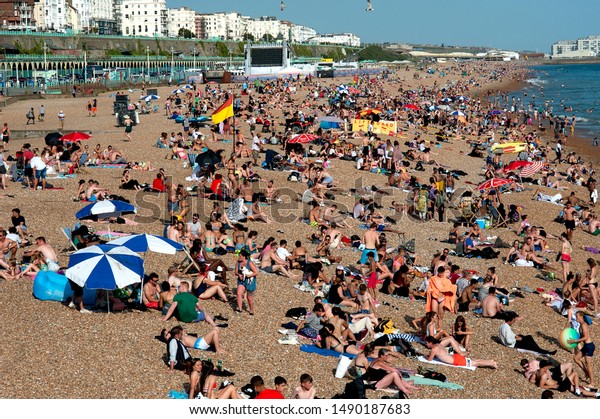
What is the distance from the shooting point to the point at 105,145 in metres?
24.8

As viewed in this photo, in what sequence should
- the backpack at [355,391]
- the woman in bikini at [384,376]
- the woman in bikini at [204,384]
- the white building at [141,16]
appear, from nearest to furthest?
the woman in bikini at [204,384], the backpack at [355,391], the woman in bikini at [384,376], the white building at [141,16]

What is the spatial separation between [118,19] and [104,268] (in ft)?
507

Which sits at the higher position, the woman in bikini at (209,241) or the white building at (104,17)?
the white building at (104,17)

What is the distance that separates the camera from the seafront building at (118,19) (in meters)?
106

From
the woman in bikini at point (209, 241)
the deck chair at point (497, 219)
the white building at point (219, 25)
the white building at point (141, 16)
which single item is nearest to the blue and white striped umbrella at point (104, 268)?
the woman in bikini at point (209, 241)

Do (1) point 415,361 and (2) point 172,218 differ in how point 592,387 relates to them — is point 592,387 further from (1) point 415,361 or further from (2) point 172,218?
(2) point 172,218

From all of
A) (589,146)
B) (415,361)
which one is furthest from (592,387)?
(589,146)

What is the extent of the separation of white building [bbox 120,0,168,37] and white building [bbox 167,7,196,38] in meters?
13.8

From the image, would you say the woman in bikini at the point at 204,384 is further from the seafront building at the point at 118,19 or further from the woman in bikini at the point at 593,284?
the seafront building at the point at 118,19

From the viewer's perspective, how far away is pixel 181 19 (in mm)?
174250

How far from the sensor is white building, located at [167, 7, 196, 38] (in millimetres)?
171250

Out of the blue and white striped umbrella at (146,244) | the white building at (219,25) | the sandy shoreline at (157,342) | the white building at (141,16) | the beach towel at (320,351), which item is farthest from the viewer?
the white building at (219,25)

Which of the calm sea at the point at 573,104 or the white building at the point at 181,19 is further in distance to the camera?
the white building at the point at 181,19

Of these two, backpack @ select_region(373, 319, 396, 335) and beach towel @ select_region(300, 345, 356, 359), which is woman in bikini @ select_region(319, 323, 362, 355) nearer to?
beach towel @ select_region(300, 345, 356, 359)
